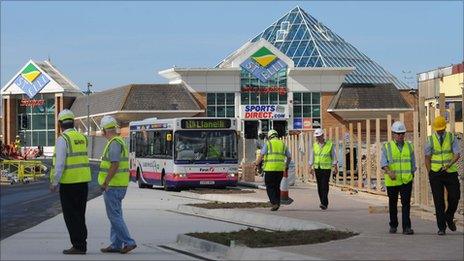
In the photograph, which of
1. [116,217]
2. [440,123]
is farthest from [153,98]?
[116,217]

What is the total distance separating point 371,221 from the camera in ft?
56.8

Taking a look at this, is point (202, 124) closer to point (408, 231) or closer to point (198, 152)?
point (198, 152)

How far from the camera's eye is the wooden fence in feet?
61.4

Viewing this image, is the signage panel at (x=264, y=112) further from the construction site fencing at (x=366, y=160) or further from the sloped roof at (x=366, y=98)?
the construction site fencing at (x=366, y=160)

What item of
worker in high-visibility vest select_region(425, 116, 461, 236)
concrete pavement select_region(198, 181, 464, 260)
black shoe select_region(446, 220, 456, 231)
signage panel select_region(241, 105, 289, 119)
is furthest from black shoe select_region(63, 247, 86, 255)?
signage panel select_region(241, 105, 289, 119)

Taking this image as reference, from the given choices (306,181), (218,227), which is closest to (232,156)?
(306,181)

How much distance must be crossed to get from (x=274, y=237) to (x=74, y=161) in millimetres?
3249

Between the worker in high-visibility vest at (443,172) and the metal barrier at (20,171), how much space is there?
31.8m

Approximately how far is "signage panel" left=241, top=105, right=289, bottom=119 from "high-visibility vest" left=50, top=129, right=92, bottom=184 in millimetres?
65057

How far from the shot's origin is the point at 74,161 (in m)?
13.5

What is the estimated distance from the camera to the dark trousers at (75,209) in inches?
527

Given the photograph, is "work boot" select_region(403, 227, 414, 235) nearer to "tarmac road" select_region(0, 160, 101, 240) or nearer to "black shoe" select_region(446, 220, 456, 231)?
"black shoe" select_region(446, 220, 456, 231)

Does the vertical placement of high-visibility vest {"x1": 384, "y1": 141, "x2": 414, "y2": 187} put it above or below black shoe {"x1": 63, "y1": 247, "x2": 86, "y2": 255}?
above

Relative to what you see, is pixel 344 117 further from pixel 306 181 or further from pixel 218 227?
pixel 218 227
